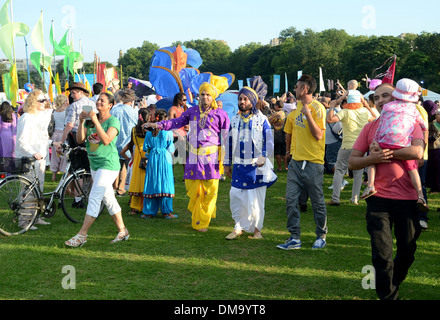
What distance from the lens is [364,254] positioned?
18.2 feet

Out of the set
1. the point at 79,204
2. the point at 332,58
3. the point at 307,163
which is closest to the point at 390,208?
the point at 307,163

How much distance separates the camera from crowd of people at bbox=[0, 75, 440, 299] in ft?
12.4

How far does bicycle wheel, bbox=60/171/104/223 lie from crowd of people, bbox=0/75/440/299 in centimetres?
36

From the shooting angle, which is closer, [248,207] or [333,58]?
[248,207]

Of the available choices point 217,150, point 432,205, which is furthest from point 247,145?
point 432,205

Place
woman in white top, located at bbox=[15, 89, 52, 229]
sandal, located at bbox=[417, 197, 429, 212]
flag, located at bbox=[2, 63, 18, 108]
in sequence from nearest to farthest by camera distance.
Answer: sandal, located at bbox=[417, 197, 429, 212]
woman in white top, located at bbox=[15, 89, 52, 229]
flag, located at bbox=[2, 63, 18, 108]

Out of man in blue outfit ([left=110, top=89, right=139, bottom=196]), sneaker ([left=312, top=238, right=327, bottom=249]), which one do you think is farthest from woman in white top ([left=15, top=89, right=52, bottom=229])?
sneaker ([left=312, top=238, right=327, bottom=249])

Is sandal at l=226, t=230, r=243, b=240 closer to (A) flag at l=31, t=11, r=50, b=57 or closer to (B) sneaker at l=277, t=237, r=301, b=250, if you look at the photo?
(B) sneaker at l=277, t=237, r=301, b=250

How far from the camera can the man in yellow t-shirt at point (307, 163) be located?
18.5 ft

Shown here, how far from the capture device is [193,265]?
16.8 ft

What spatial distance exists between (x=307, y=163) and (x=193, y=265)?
71.0 inches

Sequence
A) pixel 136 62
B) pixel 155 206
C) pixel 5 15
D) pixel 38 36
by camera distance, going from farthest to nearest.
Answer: pixel 136 62
pixel 38 36
pixel 5 15
pixel 155 206

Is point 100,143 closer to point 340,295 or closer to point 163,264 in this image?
point 163,264

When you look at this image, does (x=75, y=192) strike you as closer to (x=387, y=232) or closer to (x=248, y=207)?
(x=248, y=207)
